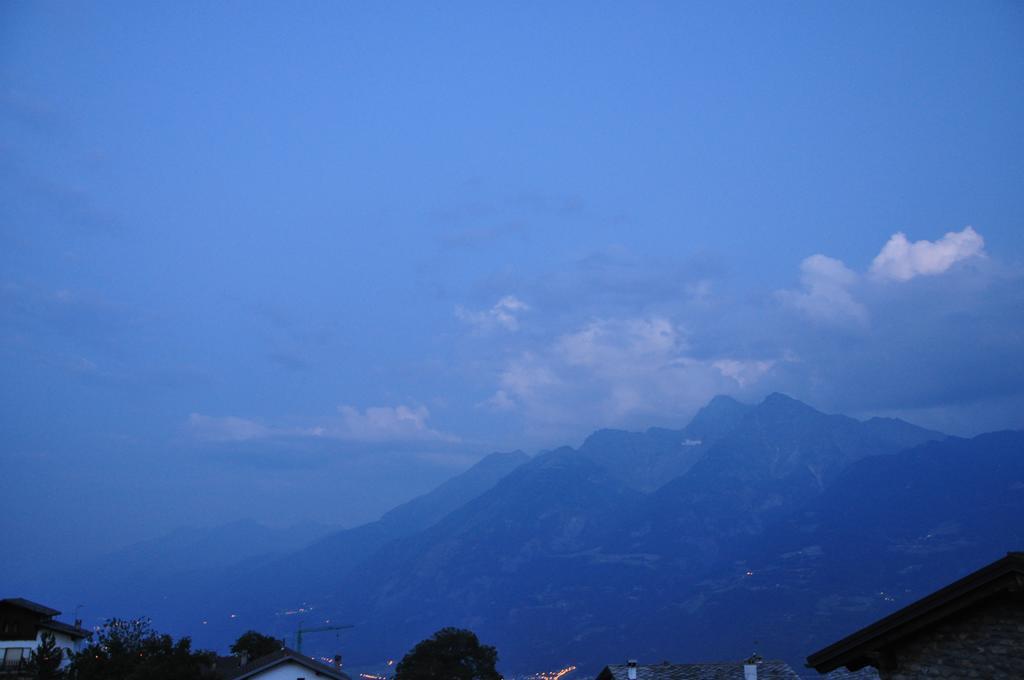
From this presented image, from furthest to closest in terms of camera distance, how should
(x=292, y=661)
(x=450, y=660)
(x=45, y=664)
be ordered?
(x=450, y=660) → (x=45, y=664) → (x=292, y=661)

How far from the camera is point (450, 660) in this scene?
2982 inches

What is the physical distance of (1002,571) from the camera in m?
13.2

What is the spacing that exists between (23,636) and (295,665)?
35975mm

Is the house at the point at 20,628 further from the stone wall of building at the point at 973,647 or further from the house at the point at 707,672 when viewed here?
the stone wall of building at the point at 973,647

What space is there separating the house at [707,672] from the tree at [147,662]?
75.1 feet

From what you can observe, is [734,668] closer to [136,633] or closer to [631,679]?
[631,679]

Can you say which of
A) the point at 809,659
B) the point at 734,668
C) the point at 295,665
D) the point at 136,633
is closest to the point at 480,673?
the point at 295,665

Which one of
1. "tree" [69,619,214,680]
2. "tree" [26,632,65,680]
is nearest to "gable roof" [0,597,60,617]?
"tree" [69,619,214,680]

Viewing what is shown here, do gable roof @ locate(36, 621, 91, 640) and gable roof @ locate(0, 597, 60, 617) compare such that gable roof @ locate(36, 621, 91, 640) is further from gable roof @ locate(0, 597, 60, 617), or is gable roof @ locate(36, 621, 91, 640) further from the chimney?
the chimney

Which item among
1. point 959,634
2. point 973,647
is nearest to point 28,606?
point 959,634

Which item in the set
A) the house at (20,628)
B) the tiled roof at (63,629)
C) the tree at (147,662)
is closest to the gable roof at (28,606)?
the house at (20,628)

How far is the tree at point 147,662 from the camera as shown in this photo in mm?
39625

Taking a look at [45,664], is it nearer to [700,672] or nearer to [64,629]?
[64,629]

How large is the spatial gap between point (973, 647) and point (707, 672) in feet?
70.2
